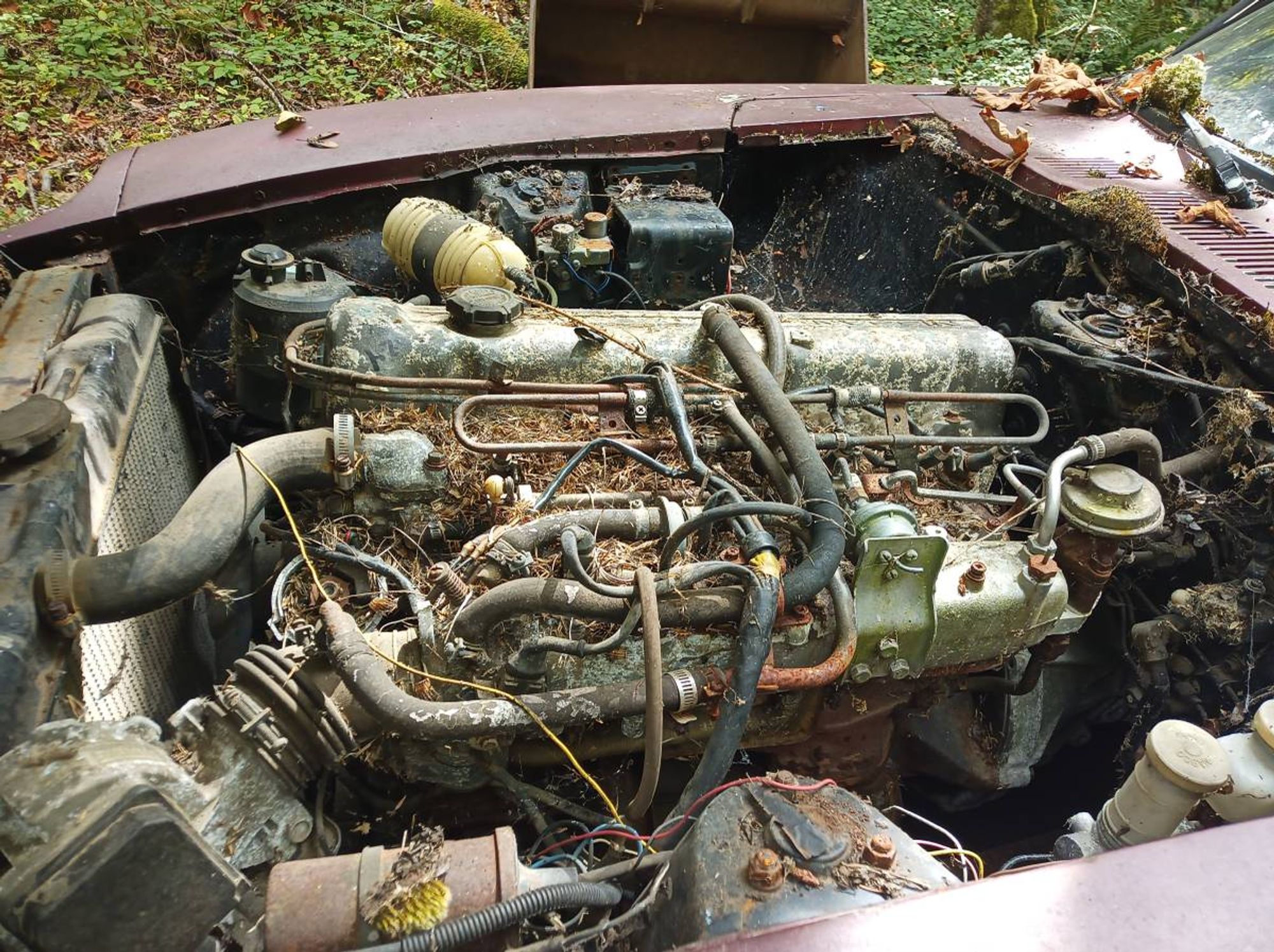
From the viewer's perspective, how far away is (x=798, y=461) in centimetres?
178

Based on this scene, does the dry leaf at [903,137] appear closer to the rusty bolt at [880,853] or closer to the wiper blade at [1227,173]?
the wiper blade at [1227,173]

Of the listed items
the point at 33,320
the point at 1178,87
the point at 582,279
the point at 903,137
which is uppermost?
the point at 1178,87

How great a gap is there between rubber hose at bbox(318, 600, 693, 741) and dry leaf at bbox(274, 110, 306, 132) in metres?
1.67

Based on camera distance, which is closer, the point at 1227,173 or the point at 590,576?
the point at 590,576

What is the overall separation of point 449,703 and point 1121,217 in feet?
6.86

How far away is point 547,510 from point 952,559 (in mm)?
866

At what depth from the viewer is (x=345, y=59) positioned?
570 cm

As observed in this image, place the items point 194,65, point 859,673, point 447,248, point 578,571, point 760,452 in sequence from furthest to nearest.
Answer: point 194,65, point 447,248, point 760,452, point 859,673, point 578,571

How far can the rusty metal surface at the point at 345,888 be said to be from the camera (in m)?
1.24

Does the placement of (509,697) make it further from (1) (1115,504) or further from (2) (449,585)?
(1) (1115,504)

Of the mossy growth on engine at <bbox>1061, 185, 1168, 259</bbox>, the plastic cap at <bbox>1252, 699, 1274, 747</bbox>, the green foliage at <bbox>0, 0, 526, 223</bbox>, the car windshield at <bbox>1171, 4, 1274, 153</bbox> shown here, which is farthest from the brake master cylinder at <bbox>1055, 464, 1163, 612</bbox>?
the green foliage at <bbox>0, 0, 526, 223</bbox>

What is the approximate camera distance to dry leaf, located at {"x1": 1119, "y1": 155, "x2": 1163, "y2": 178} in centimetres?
265

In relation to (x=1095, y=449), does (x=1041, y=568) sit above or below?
below

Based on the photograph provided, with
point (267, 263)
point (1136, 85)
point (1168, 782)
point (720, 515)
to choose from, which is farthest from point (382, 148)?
point (1136, 85)
